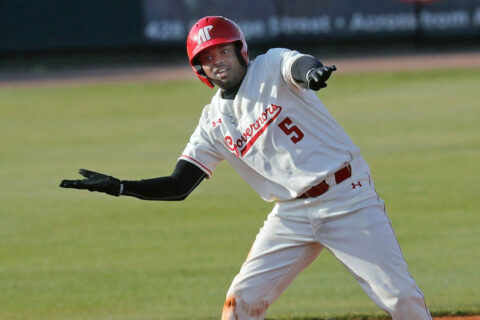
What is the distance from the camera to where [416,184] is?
40.7ft

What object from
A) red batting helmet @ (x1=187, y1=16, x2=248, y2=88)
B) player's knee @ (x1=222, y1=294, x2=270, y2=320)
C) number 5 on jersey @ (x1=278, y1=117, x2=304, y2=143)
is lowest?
player's knee @ (x1=222, y1=294, x2=270, y2=320)

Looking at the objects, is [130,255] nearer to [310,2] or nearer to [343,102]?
[343,102]

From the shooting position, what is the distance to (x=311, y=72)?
16.2ft

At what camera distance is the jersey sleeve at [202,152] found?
19.0ft

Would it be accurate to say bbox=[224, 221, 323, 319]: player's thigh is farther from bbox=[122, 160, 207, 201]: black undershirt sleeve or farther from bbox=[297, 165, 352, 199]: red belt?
bbox=[122, 160, 207, 201]: black undershirt sleeve

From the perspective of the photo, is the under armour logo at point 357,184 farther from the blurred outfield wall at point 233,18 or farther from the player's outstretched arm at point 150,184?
the blurred outfield wall at point 233,18

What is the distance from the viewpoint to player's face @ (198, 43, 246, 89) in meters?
5.46

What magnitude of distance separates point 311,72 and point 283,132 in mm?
556

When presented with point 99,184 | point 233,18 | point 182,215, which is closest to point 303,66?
point 99,184

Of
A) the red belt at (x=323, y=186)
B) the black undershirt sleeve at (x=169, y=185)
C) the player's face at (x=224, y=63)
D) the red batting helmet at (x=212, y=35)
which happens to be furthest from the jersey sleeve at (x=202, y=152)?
the red belt at (x=323, y=186)

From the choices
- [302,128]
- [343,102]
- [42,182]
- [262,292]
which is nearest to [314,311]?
[262,292]

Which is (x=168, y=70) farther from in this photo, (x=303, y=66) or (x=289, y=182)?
(x=303, y=66)

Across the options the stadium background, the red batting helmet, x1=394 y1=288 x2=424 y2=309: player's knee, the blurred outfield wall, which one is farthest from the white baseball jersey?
the blurred outfield wall

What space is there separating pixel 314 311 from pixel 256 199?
4684 mm
